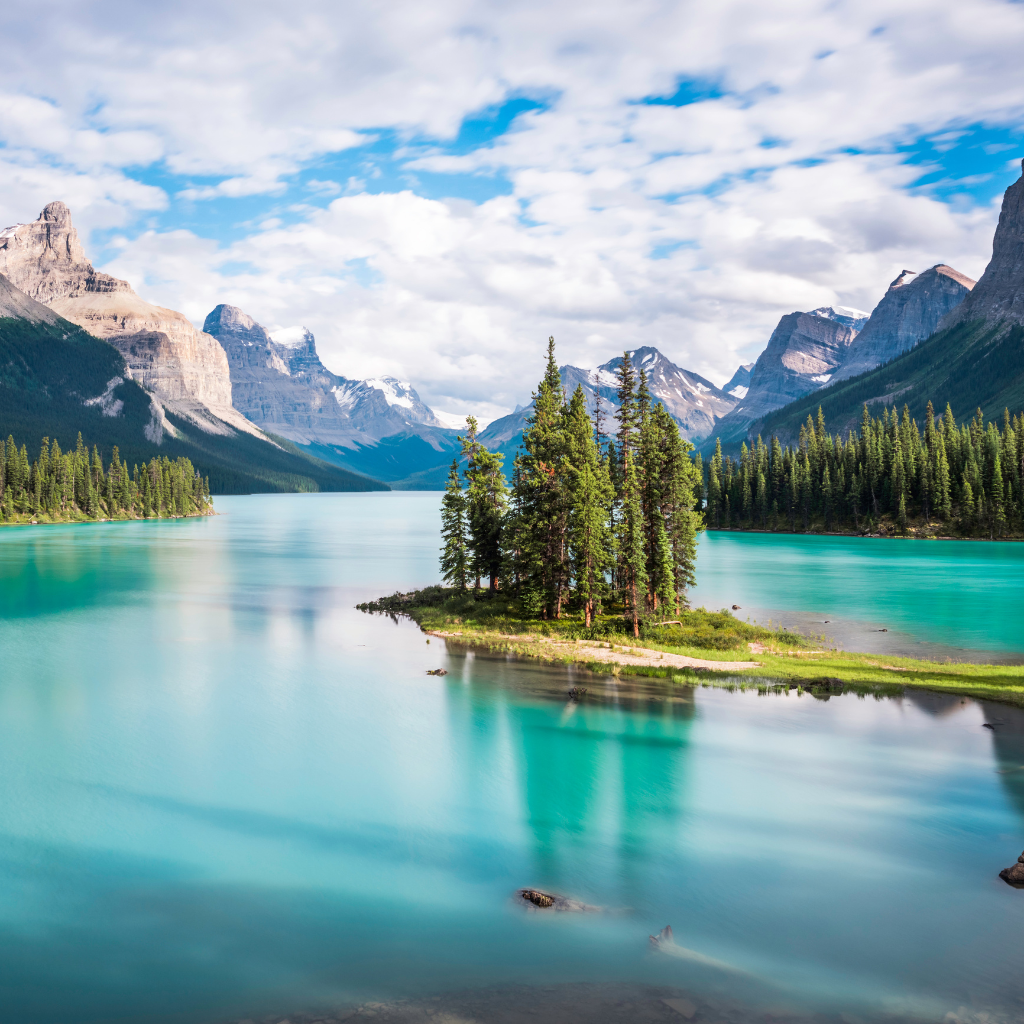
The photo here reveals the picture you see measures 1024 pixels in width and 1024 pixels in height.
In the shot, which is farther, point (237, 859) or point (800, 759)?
point (800, 759)

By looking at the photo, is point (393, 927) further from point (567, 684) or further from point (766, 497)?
point (766, 497)

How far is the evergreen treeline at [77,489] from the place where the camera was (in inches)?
6250

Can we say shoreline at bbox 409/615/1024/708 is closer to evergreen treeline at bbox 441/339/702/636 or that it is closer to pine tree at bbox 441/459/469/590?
evergreen treeline at bbox 441/339/702/636

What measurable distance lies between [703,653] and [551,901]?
27821mm

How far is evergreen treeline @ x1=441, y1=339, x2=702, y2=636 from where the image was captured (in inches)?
1937

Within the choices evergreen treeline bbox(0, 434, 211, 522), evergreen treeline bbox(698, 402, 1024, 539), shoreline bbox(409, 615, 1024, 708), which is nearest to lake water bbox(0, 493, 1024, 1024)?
shoreline bbox(409, 615, 1024, 708)

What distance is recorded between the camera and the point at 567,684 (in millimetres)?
38000

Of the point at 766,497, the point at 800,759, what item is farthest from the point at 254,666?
the point at 766,497

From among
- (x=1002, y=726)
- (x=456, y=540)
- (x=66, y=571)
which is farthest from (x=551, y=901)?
(x=66, y=571)

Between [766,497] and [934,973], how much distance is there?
163012 millimetres

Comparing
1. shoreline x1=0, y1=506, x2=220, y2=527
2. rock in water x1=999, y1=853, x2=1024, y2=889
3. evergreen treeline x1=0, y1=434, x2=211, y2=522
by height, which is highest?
evergreen treeline x1=0, y1=434, x2=211, y2=522

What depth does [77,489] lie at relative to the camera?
172 meters

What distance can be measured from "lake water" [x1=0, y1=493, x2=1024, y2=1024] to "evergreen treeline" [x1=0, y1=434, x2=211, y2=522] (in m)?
134

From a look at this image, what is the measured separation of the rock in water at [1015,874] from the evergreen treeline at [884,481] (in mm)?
128433
